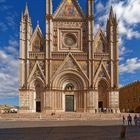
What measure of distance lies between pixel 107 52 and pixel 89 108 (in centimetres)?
1127

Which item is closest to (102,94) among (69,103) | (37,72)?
(69,103)

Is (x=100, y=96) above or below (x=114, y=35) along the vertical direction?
below

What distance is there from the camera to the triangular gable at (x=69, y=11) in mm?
57312

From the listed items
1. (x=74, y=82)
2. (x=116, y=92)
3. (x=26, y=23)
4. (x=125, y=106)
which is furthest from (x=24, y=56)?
(x=125, y=106)

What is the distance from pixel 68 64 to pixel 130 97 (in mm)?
24901

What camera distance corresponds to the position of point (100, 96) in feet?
184

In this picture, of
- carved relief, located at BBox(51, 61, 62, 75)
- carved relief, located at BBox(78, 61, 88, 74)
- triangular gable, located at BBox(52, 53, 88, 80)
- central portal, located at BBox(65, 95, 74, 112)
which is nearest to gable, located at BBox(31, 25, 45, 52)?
carved relief, located at BBox(51, 61, 62, 75)

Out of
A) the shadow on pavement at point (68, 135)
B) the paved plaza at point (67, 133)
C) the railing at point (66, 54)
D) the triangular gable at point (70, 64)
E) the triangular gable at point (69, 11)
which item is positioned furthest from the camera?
the triangular gable at point (69, 11)

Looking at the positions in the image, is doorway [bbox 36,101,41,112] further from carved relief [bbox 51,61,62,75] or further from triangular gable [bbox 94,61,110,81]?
triangular gable [bbox 94,61,110,81]

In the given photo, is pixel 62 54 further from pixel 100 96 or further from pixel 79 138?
pixel 79 138

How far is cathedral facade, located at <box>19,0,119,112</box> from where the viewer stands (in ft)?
177

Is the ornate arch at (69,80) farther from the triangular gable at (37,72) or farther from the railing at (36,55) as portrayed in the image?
the railing at (36,55)

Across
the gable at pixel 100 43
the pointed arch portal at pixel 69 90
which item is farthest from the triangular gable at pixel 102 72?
the gable at pixel 100 43

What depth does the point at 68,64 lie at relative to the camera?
55.3 metres
